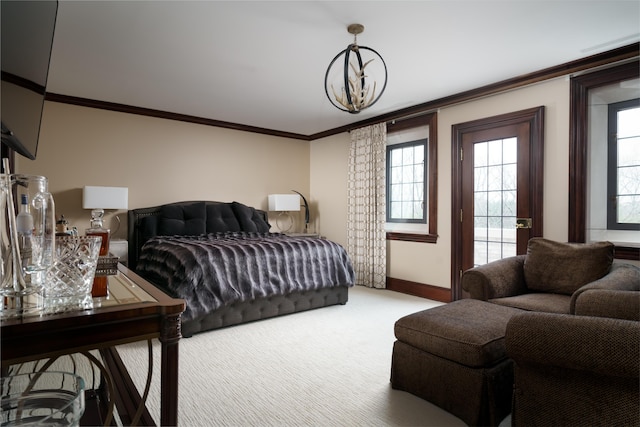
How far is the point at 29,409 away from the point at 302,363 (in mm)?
1790

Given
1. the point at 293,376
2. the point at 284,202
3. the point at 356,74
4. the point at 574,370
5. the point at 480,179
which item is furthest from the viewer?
the point at 284,202

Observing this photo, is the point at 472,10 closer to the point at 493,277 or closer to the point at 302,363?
the point at 493,277

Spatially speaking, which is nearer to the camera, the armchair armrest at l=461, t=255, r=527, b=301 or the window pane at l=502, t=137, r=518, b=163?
the armchair armrest at l=461, t=255, r=527, b=301

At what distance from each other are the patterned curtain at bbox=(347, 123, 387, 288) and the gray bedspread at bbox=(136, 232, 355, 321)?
1.11m

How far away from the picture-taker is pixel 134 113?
16.2ft

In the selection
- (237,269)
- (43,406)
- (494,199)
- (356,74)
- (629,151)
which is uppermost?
(356,74)

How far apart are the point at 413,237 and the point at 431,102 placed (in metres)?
1.77

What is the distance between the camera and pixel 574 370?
1.49 metres

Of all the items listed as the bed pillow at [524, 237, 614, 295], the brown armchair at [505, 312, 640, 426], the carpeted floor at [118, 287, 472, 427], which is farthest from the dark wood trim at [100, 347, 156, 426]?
the bed pillow at [524, 237, 614, 295]

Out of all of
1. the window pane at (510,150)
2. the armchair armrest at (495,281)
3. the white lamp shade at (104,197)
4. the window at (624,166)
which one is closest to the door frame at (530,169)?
the window pane at (510,150)

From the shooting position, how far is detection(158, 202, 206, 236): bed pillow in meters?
4.72

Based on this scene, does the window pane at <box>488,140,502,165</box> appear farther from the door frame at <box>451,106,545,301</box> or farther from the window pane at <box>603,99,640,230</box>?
the window pane at <box>603,99,640,230</box>

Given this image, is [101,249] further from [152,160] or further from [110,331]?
[152,160]

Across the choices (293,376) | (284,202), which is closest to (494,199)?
(293,376)
